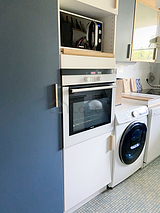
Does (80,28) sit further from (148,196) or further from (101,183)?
(148,196)

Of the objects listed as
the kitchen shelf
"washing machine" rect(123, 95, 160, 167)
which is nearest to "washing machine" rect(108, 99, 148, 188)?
"washing machine" rect(123, 95, 160, 167)

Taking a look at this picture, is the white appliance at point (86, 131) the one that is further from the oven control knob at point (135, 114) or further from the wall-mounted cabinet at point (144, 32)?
the wall-mounted cabinet at point (144, 32)

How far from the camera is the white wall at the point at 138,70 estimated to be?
2544 millimetres

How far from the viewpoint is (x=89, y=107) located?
1.38 metres

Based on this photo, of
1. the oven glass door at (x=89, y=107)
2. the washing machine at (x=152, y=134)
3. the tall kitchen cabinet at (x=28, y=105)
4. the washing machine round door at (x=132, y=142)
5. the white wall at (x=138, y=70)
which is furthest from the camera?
the white wall at (x=138, y=70)

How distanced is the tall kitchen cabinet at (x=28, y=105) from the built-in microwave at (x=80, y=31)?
0.24 m

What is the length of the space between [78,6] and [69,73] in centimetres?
55

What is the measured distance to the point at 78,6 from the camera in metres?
1.25

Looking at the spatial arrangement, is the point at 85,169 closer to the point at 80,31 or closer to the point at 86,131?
the point at 86,131

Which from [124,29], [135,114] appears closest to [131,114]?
[135,114]

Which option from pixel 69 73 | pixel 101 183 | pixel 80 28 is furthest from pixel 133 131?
pixel 80 28

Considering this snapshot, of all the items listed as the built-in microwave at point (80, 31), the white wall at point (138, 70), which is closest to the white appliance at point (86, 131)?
the built-in microwave at point (80, 31)

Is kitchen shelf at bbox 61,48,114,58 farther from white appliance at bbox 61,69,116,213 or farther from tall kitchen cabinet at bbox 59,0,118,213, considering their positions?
white appliance at bbox 61,69,116,213

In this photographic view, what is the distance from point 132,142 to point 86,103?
0.82 m
